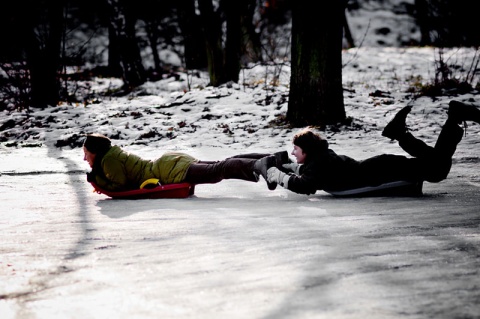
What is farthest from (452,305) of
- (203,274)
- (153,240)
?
(153,240)

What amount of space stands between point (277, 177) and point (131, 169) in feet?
4.62

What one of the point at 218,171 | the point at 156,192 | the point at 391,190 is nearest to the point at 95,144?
the point at 156,192

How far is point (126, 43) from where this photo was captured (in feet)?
53.5

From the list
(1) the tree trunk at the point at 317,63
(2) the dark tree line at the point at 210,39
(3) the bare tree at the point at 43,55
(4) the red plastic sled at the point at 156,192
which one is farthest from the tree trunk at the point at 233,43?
(4) the red plastic sled at the point at 156,192

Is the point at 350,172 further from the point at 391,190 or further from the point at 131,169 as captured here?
the point at 131,169

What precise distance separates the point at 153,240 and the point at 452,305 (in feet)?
5.88

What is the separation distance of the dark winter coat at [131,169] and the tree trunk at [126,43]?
11.5 metres

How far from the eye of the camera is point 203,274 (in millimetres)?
2611

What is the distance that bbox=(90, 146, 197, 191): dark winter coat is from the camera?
4824mm

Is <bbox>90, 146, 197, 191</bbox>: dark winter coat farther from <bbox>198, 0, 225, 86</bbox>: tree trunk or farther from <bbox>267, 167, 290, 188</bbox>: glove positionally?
<bbox>198, 0, 225, 86</bbox>: tree trunk

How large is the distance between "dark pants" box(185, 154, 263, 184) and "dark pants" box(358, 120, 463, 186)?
106 cm

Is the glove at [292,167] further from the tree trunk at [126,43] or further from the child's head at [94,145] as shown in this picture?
the tree trunk at [126,43]

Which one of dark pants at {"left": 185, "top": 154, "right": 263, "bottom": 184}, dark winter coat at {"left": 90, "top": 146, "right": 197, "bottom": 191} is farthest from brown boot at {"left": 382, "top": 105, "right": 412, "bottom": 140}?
dark winter coat at {"left": 90, "top": 146, "right": 197, "bottom": 191}

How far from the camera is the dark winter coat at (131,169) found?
4.82 meters
